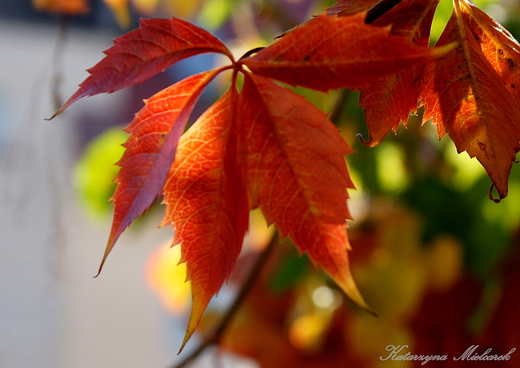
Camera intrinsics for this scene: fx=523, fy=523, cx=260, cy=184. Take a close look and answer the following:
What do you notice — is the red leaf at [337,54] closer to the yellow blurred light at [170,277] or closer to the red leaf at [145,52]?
the red leaf at [145,52]

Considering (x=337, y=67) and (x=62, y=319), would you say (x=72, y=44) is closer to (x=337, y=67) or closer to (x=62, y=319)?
(x=62, y=319)

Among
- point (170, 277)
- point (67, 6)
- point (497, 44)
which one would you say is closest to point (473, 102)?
point (497, 44)

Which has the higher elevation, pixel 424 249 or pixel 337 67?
pixel 337 67

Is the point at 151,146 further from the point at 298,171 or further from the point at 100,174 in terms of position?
the point at 100,174

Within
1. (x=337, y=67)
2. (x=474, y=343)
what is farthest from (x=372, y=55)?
(x=474, y=343)

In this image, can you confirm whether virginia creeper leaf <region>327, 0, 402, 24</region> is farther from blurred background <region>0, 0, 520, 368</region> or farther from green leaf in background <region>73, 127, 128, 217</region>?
green leaf in background <region>73, 127, 128, 217</region>

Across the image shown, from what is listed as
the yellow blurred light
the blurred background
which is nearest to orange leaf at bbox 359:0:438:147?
the blurred background
